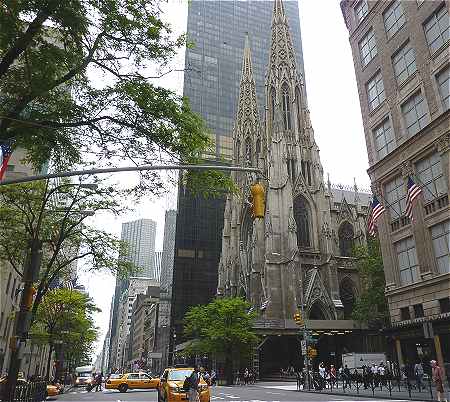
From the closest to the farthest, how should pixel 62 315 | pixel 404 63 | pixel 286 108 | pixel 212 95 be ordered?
pixel 404 63 < pixel 62 315 < pixel 286 108 < pixel 212 95

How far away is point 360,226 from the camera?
67562 mm

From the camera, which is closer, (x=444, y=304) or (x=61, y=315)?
(x=444, y=304)

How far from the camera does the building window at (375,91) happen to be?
30.0 meters

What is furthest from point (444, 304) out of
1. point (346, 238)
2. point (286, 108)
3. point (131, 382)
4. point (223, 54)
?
point (223, 54)

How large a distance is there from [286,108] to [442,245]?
176 ft

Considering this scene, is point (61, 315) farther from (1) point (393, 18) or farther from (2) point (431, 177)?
(1) point (393, 18)

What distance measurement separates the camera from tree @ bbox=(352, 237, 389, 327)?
148 ft

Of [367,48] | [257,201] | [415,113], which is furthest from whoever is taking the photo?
[367,48]

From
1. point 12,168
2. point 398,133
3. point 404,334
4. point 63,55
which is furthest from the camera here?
point 12,168

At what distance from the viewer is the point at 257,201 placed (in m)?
10.6

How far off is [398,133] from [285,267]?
3349 centimetres

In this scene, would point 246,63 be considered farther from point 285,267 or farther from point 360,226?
point 285,267

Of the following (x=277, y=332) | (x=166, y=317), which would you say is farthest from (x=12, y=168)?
(x=166, y=317)

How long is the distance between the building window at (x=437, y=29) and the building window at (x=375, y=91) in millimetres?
4941
